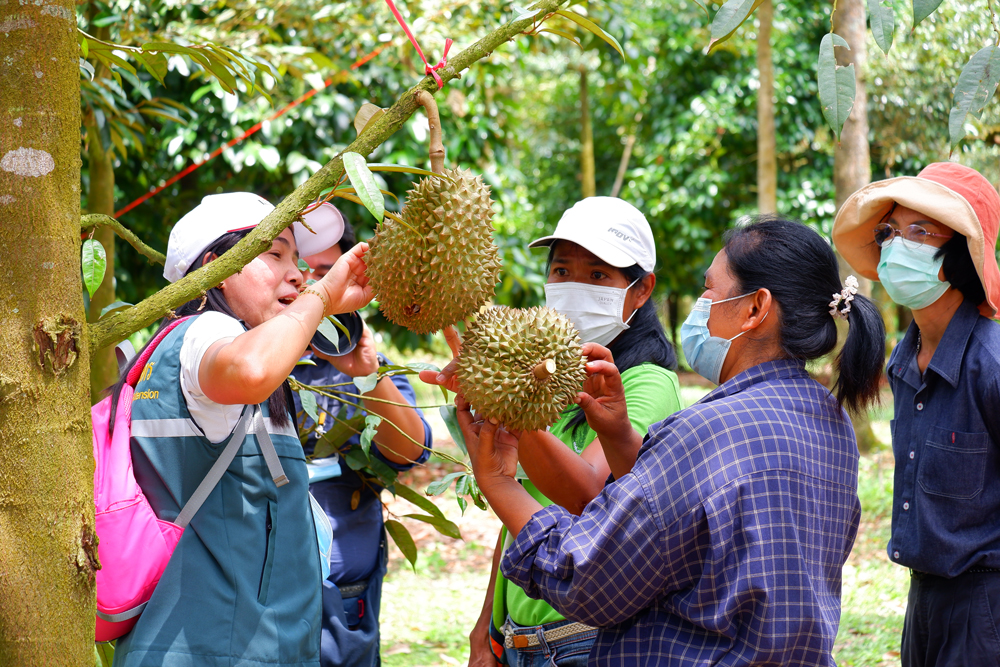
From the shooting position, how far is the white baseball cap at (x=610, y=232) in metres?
2.05

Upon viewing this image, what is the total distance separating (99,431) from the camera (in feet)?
4.92

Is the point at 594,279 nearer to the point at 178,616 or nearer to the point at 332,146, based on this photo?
the point at 178,616

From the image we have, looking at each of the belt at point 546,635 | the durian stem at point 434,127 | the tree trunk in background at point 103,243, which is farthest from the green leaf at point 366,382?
the tree trunk in background at point 103,243

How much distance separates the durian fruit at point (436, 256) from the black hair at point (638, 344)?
676mm

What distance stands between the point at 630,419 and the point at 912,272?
3.15 ft

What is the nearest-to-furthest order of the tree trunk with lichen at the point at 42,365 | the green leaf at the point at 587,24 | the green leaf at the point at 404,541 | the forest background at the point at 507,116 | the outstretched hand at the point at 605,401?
the tree trunk with lichen at the point at 42,365 < the green leaf at the point at 587,24 < the outstretched hand at the point at 605,401 < the green leaf at the point at 404,541 < the forest background at the point at 507,116

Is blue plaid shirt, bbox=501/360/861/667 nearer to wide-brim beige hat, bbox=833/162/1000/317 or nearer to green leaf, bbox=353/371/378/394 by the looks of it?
green leaf, bbox=353/371/378/394

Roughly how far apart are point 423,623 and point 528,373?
12.2 ft

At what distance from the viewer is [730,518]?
139 centimetres

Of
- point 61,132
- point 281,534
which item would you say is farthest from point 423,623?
point 61,132

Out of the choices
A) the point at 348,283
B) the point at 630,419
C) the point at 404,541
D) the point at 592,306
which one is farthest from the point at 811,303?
the point at 404,541

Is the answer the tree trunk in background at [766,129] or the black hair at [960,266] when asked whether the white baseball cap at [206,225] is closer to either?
the black hair at [960,266]

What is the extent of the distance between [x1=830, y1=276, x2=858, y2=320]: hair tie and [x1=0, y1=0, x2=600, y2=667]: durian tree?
138 cm

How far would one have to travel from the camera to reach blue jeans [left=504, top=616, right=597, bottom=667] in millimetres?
1801
